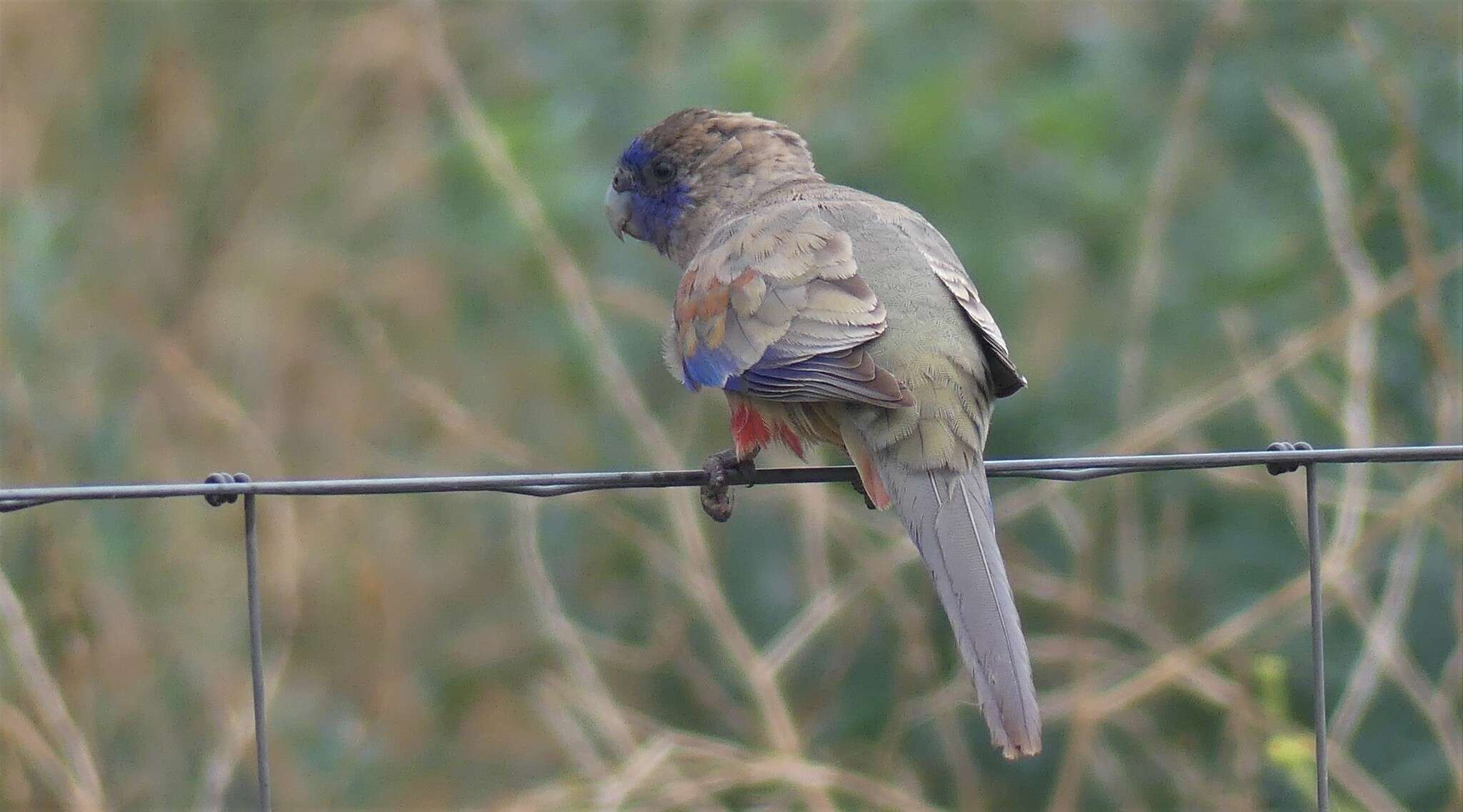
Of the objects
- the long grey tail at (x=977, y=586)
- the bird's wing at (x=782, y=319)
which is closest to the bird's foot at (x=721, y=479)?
the bird's wing at (x=782, y=319)

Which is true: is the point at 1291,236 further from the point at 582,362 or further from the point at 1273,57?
the point at 582,362

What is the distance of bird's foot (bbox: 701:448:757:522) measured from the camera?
4.58 meters

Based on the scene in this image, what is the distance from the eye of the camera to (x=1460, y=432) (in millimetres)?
6113

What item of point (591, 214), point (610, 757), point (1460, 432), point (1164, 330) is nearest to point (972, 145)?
point (1164, 330)

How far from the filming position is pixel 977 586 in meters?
3.66

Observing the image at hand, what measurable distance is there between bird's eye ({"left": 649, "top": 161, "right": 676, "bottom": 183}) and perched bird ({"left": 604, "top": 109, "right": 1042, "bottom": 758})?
466mm

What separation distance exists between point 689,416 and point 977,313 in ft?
10.0

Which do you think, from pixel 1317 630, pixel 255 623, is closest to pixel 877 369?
pixel 1317 630

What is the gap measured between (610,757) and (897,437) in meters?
3.44

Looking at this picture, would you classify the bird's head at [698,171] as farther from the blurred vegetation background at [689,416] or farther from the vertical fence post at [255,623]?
the vertical fence post at [255,623]

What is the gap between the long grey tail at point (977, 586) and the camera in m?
3.38

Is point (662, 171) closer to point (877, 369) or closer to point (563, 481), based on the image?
point (877, 369)

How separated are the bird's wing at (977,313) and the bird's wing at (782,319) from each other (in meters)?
0.24

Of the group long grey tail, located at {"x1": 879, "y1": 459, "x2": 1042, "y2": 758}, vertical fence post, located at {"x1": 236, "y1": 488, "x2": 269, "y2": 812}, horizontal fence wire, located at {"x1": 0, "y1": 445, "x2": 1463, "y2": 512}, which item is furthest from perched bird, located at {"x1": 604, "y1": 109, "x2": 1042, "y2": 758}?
vertical fence post, located at {"x1": 236, "y1": 488, "x2": 269, "y2": 812}
